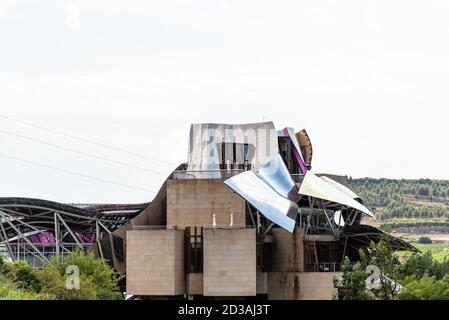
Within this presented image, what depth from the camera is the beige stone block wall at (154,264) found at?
8169 cm

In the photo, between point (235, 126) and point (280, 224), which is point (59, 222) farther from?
point (280, 224)

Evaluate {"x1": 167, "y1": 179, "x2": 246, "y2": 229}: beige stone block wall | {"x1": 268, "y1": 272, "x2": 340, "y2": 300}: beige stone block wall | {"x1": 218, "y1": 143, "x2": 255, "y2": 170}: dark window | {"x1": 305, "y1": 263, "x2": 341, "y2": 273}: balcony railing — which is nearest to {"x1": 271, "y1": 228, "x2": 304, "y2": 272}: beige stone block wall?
{"x1": 268, "y1": 272, "x2": 340, "y2": 300}: beige stone block wall

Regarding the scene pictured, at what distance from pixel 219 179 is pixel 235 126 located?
560 inches

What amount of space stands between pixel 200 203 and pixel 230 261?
555 centimetres

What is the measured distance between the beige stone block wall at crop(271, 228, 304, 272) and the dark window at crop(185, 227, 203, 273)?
6719 millimetres

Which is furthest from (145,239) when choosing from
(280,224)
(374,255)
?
(374,255)

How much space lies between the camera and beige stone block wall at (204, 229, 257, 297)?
81000 mm

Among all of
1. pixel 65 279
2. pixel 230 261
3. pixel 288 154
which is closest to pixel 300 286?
pixel 230 261

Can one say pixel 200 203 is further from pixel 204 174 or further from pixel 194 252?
pixel 204 174

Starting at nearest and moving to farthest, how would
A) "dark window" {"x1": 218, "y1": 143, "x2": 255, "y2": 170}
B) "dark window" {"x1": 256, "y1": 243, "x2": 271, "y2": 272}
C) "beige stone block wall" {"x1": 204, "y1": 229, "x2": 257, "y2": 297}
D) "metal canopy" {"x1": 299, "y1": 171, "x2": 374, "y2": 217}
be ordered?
1. "beige stone block wall" {"x1": 204, "y1": 229, "x2": 257, "y2": 297}
2. "dark window" {"x1": 256, "y1": 243, "x2": 271, "y2": 272}
3. "metal canopy" {"x1": 299, "y1": 171, "x2": 374, "y2": 217}
4. "dark window" {"x1": 218, "y1": 143, "x2": 255, "y2": 170}

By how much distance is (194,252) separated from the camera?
83688 mm

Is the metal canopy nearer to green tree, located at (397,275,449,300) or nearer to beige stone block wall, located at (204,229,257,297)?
beige stone block wall, located at (204,229,257,297)
